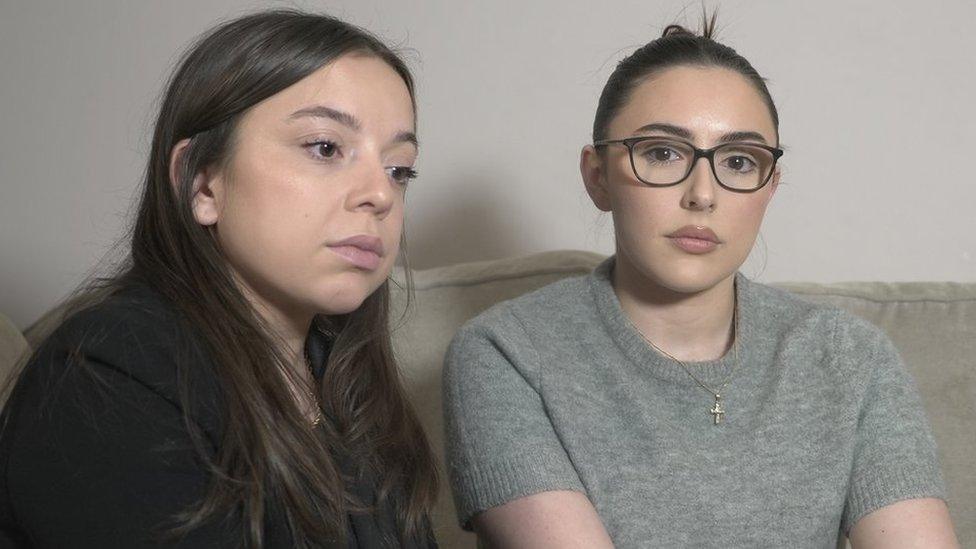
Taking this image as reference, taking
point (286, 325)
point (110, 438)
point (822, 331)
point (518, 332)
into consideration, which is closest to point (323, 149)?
point (286, 325)

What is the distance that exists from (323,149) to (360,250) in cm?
11

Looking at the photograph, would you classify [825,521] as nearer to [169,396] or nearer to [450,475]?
[450,475]

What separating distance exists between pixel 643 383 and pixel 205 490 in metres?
0.67

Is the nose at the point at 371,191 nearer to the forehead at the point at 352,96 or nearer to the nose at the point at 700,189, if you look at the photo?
the forehead at the point at 352,96

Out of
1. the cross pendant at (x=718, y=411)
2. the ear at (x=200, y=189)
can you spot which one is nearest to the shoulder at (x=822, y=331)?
the cross pendant at (x=718, y=411)

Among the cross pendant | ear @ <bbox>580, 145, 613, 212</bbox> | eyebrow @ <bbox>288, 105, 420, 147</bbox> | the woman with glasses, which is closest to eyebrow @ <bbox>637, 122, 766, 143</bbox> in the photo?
the woman with glasses

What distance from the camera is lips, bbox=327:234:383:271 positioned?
1.19 m

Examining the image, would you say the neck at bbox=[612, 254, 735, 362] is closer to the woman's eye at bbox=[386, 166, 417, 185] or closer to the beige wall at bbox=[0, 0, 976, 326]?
the woman's eye at bbox=[386, 166, 417, 185]

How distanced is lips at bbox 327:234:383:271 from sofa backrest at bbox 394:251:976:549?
0.61m

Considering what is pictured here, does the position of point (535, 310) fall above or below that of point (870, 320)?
above

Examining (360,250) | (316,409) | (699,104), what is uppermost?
(699,104)

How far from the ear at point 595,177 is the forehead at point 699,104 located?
0.08 metres

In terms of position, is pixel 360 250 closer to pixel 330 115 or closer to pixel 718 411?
pixel 330 115

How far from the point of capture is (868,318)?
188 centimetres
